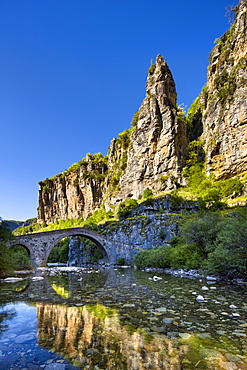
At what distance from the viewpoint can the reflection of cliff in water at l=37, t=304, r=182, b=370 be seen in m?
2.73

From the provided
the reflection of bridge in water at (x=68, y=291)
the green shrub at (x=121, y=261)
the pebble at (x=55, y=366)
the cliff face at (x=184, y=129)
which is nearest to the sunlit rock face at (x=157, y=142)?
the cliff face at (x=184, y=129)

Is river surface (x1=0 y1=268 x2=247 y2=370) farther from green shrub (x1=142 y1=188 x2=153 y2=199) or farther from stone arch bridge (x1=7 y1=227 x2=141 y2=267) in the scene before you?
green shrub (x1=142 y1=188 x2=153 y2=199)

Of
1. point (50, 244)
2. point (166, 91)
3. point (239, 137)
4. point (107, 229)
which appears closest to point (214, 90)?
point (166, 91)

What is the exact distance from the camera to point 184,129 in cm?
5697

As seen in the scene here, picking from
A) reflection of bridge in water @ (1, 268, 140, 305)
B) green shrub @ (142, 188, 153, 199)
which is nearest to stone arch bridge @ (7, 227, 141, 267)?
green shrub @ (142, 188, 153, 199)

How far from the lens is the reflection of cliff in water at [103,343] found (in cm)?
273

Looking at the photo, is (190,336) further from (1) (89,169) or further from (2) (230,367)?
(1) (89,169)

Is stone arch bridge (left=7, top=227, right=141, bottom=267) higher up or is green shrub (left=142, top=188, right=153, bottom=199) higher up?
green shrub (left=142, top=188, right=153, bottom=199)

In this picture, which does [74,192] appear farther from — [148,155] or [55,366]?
[55,366]

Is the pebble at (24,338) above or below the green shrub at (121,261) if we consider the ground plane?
above

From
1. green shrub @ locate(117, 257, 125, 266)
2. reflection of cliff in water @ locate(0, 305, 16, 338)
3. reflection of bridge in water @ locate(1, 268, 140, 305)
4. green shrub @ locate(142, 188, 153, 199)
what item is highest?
green shrub @ locate(142, 188, 153, 199)

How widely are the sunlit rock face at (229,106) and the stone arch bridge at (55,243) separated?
25.2 metres

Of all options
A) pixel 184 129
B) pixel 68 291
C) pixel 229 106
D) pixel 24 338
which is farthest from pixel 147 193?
pixel 24 338

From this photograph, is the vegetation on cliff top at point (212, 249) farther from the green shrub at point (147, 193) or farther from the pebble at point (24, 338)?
the green shrub at point (147, 193)
